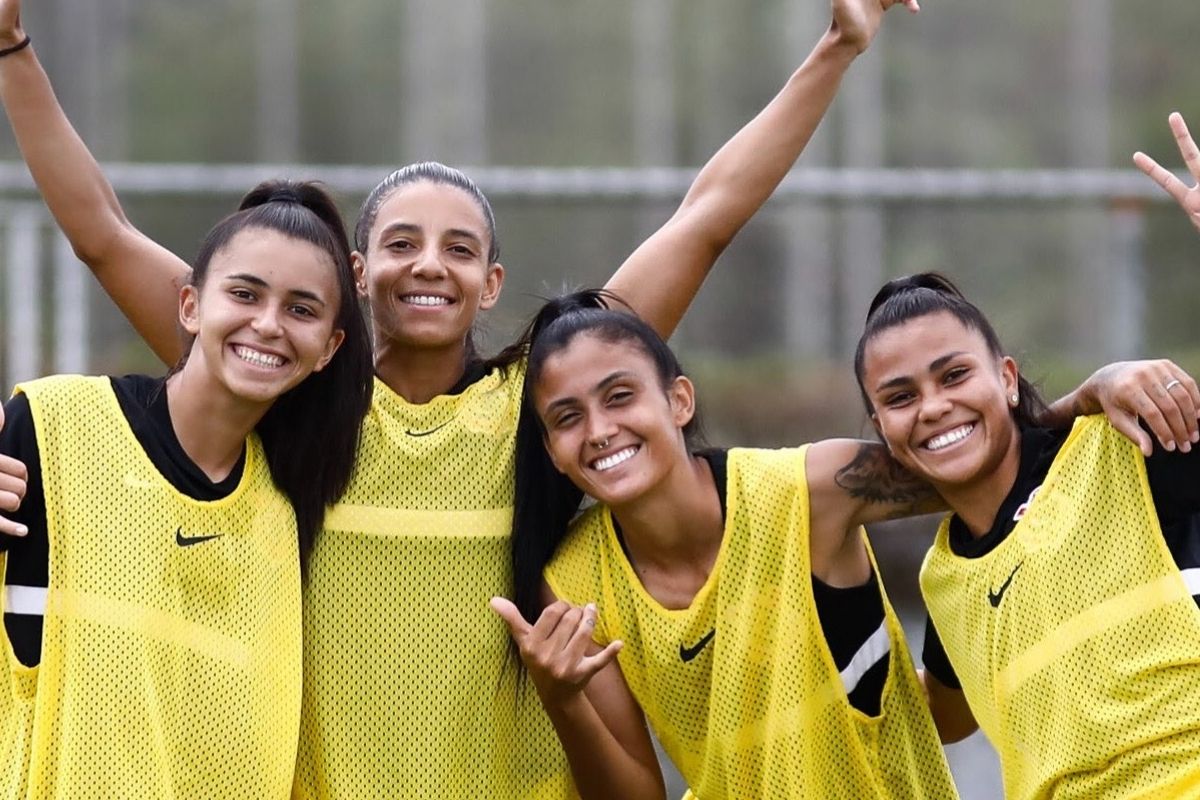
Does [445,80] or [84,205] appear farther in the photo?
[445,80]

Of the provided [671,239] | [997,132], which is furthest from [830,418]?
[997,132]

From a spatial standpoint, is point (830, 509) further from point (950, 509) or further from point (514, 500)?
point (514, 500)

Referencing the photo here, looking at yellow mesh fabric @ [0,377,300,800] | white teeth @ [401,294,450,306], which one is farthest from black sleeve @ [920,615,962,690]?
yellow mesh fabric @ [0,377,300,800]

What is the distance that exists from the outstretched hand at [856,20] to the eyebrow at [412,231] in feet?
2.72

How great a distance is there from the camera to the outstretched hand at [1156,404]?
304 centimetres

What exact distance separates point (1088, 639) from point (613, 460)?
860 mm

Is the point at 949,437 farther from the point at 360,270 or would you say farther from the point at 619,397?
the point at 360,270

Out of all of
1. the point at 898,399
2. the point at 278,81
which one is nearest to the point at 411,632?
the point at 898,399

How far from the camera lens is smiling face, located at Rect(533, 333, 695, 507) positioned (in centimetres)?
338

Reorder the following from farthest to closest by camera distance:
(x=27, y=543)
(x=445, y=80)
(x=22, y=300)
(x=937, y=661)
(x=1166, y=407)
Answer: (x=445, y=80) < (x=22, y=300) < (x=937, y=661) < (x=27, y=543) < (x=1166, y=407)

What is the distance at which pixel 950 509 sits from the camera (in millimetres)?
3408

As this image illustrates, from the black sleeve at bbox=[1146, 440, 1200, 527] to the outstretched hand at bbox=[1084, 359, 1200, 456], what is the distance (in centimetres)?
3

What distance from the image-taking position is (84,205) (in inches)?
138

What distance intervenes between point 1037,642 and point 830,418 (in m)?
5.57
